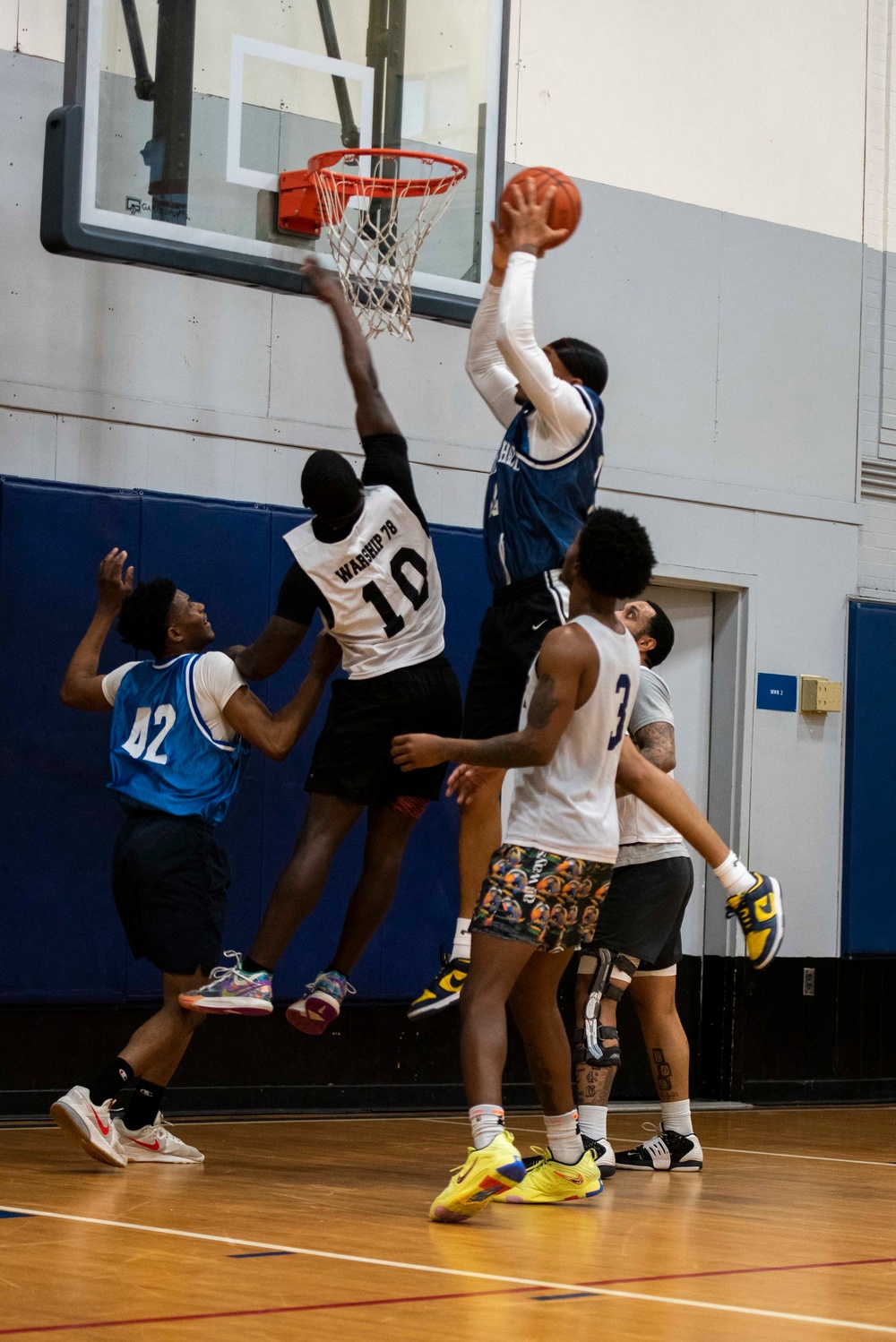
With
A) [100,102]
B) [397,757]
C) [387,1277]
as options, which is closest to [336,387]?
[100,102]

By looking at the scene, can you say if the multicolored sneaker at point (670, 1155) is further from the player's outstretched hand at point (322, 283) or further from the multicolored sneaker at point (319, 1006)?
the player's outstretched hand at point (322, 283)

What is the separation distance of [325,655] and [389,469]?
0.69m

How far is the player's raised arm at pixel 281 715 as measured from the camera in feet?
21.1

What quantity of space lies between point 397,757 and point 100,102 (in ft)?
9.56

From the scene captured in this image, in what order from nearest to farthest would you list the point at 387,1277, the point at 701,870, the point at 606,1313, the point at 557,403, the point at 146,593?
the point at 606,1313, the point at 387,1277, the point at 557,403, the point at 146,593, the point at 701,870

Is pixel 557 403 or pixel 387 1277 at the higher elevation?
pixel 557 403

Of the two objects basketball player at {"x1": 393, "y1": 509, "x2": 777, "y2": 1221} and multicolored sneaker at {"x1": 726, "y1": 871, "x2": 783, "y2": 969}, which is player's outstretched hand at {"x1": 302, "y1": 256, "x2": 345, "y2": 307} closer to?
basketball player at {"x1": 393, "y1": 509, "x2": 777, "y2": 1221}

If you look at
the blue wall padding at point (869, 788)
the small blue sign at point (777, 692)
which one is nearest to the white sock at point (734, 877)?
the small blue sign at point (777, 692)

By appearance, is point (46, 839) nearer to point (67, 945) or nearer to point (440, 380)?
point (67, 945)

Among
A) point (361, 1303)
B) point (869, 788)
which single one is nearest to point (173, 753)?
point (361, 1303)

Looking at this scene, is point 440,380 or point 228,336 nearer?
point 228,336

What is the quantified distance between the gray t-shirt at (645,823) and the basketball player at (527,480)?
0.78 metres

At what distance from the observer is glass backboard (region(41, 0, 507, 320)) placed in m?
6.79

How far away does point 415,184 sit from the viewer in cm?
728
